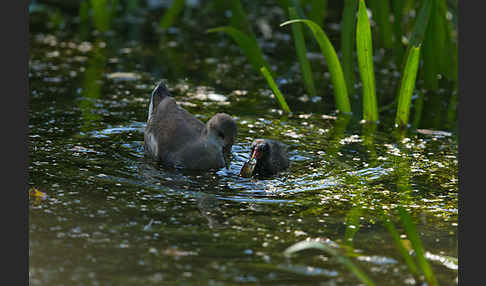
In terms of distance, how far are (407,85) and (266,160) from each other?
6.16ft

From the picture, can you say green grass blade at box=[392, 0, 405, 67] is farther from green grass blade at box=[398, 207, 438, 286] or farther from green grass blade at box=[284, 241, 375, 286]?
green grass blade at box=[284, 241, 375, 286]

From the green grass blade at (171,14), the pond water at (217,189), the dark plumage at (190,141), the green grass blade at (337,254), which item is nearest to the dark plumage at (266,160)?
the pond water at (217,189)

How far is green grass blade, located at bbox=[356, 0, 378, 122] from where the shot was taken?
701 cm

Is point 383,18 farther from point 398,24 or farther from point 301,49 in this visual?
point 301,49

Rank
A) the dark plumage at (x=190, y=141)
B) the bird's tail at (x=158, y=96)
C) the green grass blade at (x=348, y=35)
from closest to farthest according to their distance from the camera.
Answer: the dark plumage at (x=190, y=141) → the bird's tail at (x=158, y=96) → the green grass blade at (x=348, y=35)

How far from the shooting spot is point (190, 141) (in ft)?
21.4

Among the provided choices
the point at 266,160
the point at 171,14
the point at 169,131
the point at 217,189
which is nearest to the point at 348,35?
the point at 266,160

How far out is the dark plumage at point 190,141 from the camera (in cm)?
638

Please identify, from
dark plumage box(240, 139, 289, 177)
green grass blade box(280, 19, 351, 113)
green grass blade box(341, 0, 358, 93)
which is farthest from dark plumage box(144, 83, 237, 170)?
green grass blade box(341, 0, 358, 93)

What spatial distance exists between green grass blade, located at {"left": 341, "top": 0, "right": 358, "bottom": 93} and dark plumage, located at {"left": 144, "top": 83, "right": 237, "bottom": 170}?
2.10 m

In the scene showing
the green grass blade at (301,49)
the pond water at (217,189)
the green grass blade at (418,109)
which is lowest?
the pond water at (217,189)

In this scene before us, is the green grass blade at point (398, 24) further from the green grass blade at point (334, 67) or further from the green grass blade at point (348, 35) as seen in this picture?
the green grass blade at point (334, 67)

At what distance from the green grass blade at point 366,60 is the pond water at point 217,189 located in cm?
18

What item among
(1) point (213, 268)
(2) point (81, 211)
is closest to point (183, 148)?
(2) point (81, 211)
